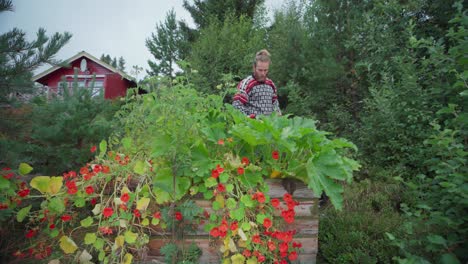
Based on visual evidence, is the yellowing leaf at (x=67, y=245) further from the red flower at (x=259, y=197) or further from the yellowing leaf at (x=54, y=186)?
the red flower at (x=259, y=197)

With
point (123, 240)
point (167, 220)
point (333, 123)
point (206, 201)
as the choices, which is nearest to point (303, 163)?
point (206, 201)

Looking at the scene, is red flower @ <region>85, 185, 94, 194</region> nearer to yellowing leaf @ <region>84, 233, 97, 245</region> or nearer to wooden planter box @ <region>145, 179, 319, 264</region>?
yellowing leaf @ <region>84, 233, 97, 245</region>

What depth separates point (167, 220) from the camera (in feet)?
5.90

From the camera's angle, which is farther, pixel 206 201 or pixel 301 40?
pixel 301 40

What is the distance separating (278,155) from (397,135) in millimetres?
2331

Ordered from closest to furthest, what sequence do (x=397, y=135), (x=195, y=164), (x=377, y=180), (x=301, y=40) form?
(x=195, y=164) < (x=377, y=180) < (x=397, y=135) < (x=301, y=40)

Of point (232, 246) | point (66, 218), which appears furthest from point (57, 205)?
point (232, 246)

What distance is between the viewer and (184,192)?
186 cm

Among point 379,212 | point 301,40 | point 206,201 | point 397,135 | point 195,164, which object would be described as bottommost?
point 379,212

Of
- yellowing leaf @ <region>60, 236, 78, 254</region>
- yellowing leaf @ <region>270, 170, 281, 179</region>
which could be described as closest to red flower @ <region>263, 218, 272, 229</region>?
yellowing leaf @ <region>270, 170, 281, 179</region>

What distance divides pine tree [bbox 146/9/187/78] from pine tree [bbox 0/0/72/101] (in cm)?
1414

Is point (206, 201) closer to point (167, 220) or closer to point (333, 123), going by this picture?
point (167, 220)

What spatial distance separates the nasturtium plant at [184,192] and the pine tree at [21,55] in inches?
18.6

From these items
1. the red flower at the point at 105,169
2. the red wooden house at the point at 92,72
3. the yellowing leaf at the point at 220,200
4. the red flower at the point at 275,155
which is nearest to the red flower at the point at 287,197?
the red flower at the point at 275,155
